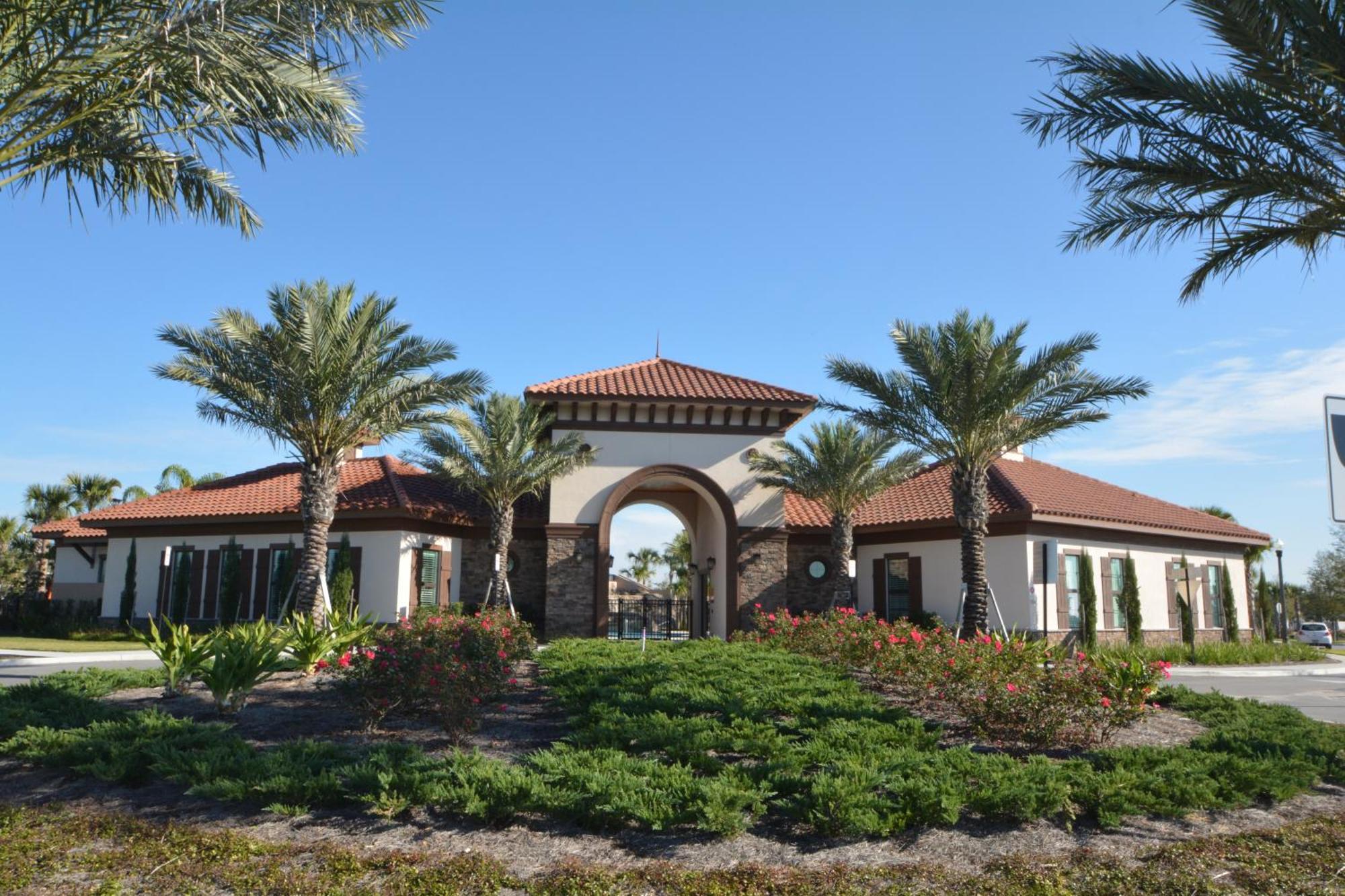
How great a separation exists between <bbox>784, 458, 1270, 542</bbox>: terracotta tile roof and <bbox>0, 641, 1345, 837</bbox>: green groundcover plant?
13.7 m

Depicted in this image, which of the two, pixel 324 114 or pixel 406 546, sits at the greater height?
pixel 324 114

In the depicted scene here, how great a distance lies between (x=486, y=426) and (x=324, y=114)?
13.9m

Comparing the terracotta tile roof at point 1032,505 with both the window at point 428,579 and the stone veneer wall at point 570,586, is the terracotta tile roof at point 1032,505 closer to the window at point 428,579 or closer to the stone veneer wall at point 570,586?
the stone veneer wall at point 570,586

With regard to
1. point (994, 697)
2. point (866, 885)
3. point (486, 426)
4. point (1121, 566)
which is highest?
point (486, 426)

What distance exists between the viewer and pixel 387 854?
20.3ft

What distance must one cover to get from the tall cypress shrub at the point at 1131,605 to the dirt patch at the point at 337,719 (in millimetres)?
18889

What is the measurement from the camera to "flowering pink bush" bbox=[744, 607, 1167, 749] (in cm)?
965

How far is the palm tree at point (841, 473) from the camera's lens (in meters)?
24.5

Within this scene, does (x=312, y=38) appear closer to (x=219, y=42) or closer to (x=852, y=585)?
(x=219, y=42)

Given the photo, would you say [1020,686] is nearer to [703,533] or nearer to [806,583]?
[806,583]

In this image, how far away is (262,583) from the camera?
2630 centimetres

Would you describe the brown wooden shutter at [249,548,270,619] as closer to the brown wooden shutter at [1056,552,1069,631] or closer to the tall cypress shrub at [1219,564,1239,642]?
the brown wooden shutter at [1056,552,1069,631]

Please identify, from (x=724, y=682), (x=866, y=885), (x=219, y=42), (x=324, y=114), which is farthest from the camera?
(x=724, y=682)

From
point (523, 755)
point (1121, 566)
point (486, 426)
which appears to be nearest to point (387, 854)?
point (523, 755)
